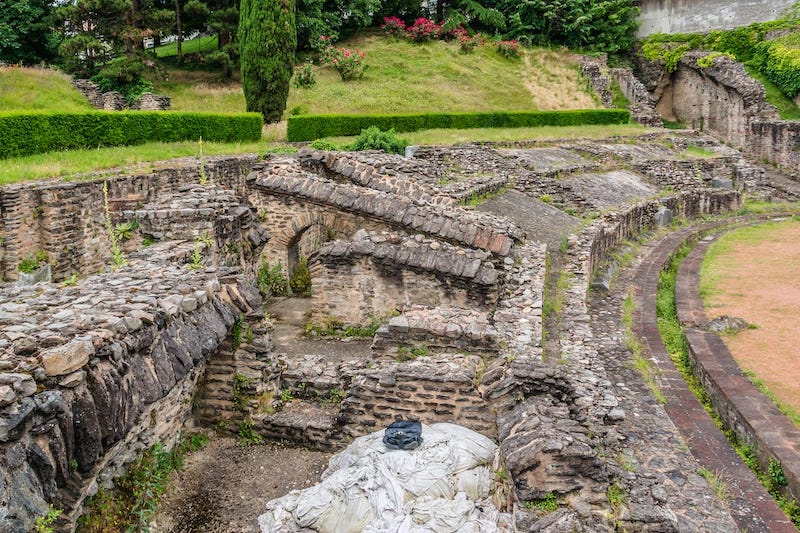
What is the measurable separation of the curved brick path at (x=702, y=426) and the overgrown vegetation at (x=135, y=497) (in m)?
5.27

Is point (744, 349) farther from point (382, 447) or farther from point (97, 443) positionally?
point (97, 443)

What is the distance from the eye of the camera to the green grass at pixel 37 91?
22906mm

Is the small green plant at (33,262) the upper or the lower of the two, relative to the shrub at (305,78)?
lower

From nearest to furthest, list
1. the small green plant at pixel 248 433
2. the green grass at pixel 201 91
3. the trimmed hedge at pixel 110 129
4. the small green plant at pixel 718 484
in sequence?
the small green plant at pixel 718 484, the small green plant at pixel 248 433, the trimmed hedge at pixel 110 129, the green grass at pixel 201 91

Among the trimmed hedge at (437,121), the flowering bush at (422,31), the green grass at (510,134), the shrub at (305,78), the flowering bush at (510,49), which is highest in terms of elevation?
the flowering bush at (422,31)

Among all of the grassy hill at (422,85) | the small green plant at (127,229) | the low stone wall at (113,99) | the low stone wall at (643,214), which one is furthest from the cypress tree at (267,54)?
the small green plant at (127,229)

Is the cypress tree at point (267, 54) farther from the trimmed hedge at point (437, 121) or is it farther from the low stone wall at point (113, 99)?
the low stone wall at point (113, 99)

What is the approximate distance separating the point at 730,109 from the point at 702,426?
2834 cm

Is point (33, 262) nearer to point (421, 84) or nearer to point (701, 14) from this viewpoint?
point (421, 84)

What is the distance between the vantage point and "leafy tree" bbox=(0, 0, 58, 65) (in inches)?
1166

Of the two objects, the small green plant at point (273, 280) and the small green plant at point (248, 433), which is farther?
the small green plant at point (273, 280)

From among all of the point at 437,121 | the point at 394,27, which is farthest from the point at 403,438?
the point at 394,27

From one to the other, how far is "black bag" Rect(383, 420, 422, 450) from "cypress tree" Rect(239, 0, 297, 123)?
1894cm

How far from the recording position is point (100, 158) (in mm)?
15180
